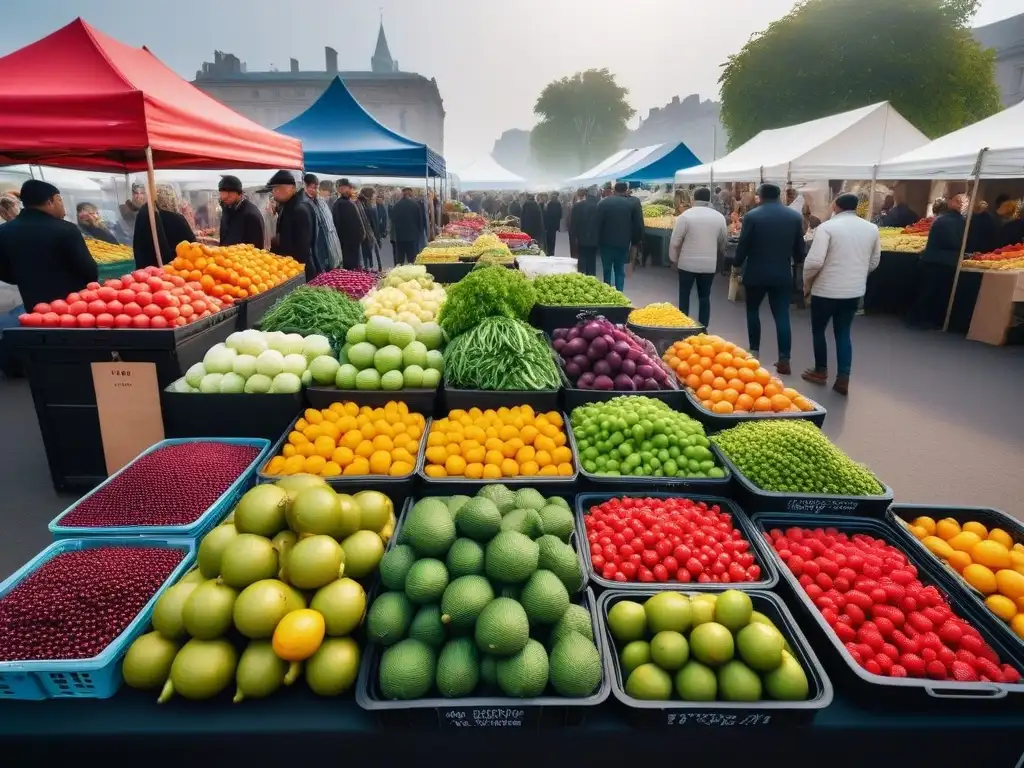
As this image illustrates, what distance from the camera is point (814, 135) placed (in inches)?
500

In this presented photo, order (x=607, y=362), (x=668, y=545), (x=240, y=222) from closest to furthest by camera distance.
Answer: (x=668, y=545)
(x=607, y=362)
(x=240, y=222)

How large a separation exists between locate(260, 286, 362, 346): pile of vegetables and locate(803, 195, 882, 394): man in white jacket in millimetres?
4825

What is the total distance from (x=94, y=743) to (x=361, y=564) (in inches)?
34.0

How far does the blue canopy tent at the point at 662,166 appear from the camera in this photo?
2106 cm

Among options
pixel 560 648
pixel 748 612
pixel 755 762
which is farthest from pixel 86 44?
pixel 755 762

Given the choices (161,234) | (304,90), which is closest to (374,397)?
(161,234)

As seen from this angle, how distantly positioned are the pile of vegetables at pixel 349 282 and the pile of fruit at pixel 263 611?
12.7 ft

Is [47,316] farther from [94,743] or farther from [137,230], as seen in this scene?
[137,230]

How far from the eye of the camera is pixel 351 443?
2895 millimetres

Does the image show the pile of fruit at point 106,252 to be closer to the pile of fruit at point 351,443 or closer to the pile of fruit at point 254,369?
the pile of fruit at point 254,369

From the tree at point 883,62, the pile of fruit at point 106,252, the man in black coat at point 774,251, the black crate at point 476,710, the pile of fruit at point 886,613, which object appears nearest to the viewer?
the black crate at point 476,710

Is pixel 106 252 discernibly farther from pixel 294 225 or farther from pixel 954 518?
pixel 954 518

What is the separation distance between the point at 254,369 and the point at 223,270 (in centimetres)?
201

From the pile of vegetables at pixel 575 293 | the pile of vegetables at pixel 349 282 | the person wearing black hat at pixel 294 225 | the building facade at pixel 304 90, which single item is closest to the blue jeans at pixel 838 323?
the pile of vegetables at pixel 575 293
